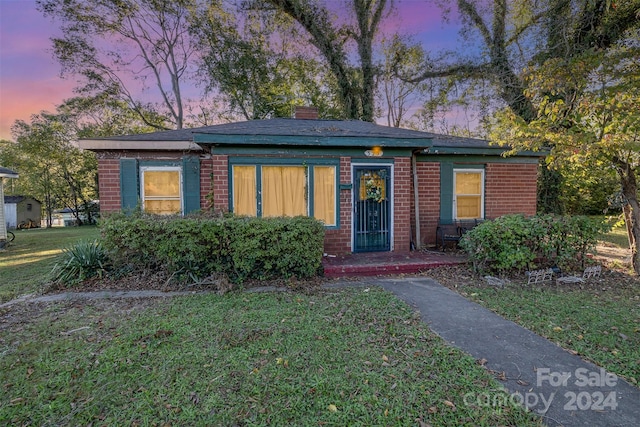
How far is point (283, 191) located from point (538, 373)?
5.34m

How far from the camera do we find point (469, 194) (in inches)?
323

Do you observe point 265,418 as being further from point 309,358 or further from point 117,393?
point 117,393

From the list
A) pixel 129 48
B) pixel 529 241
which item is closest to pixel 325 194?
pixel 529 241

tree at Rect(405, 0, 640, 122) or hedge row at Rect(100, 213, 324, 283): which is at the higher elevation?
tree at Rect(405, 0, 640, 122)

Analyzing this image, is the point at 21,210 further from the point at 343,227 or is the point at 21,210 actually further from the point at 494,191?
the point at 494,191

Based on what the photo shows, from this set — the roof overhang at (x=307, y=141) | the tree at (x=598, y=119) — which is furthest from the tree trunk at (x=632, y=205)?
the roof overhang at (x=307, y=141)

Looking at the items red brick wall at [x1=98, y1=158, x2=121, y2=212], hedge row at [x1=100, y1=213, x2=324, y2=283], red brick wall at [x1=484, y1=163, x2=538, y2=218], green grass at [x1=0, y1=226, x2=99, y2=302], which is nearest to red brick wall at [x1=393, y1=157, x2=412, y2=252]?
hedge row at [x1=100, y1=213, x2=324, y2=283]

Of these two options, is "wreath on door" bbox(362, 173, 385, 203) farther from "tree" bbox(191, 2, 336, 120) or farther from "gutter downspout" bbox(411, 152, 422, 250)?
"tree" bbox(191, 2, 336, 120)

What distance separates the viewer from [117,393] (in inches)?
92.4

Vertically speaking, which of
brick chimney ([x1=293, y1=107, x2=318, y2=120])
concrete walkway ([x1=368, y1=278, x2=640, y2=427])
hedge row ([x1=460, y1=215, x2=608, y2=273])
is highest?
brick chimney ([x1=293, y1=107, x2=318, y2=120])

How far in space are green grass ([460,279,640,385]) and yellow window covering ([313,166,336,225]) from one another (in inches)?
126

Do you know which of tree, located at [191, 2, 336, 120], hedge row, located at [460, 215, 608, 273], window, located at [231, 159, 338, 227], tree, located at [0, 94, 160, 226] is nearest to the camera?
hedge row, located at [460, 215, 608, 273]

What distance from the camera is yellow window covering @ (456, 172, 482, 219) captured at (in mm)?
8172

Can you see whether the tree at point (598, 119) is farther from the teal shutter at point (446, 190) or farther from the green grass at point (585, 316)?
the green grass at point (585, 316)
